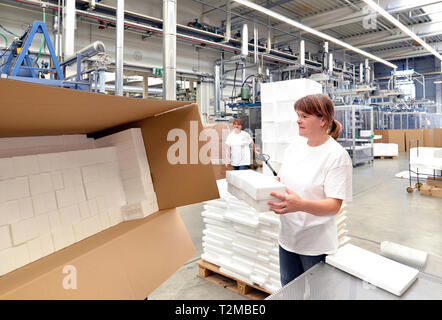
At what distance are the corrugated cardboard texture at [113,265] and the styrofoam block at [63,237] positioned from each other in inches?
0.8

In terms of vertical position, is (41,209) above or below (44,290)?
above

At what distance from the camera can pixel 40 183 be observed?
75 centimetres

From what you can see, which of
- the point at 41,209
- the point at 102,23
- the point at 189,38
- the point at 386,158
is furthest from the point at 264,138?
the point at 386,158

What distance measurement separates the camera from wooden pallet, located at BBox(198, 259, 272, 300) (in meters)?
2.21

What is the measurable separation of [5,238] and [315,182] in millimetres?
1122

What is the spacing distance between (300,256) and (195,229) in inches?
94.9

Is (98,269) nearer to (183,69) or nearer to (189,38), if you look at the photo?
(189,38)

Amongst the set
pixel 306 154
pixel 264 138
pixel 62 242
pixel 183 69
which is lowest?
pixel 62 242

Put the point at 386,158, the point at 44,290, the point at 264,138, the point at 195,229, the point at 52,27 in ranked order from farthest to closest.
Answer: the point at 386,158
the point at 52,27
the point at 264,138
the point at 195,229
the point at 44,290

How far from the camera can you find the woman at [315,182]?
46.9 inches

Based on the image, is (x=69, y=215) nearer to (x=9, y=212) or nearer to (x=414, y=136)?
(x=9, y=212)

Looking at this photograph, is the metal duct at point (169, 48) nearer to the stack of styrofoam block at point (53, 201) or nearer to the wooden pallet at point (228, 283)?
the wooden pallet at point (228, 283)

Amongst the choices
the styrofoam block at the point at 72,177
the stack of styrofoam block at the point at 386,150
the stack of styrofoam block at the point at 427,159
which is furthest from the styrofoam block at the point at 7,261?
the stack of styrofoam block at the point at 386,150
